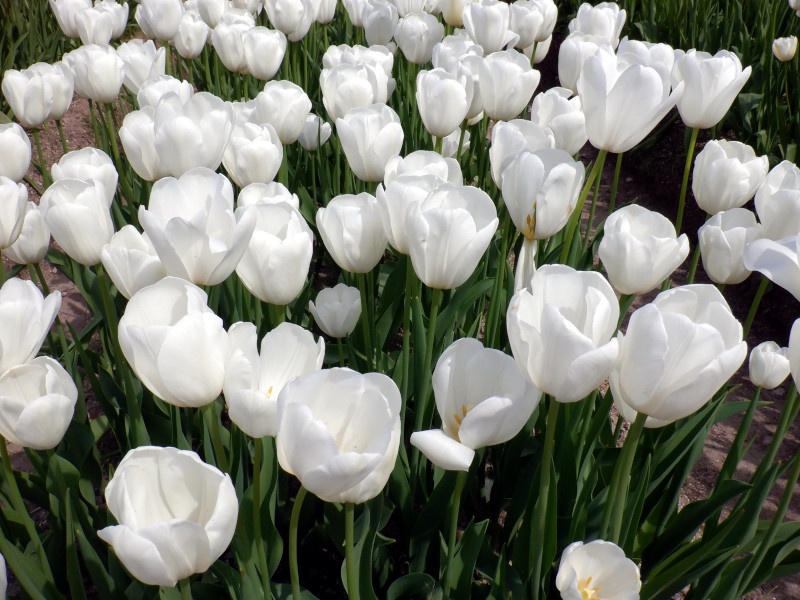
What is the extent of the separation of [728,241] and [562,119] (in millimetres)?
540

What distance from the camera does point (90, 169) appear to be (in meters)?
1.49

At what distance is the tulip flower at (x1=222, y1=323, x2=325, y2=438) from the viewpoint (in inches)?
34.9

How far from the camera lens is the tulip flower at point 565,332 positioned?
83 centimetres

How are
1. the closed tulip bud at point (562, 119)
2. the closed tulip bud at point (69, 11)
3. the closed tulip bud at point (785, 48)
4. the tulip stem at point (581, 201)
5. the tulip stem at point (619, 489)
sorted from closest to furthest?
the tulip stem at point (619, 489), the tulip stem at point (581, 201), the closed tulip bud at point (562, 119), the closed tulip bud at point (69, 11), the closed tulip bud at point (785, 48)

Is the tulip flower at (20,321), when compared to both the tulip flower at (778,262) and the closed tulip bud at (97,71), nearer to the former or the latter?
the tulip flower at (778,262)

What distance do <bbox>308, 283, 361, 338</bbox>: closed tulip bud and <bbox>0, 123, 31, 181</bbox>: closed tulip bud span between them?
763 mm

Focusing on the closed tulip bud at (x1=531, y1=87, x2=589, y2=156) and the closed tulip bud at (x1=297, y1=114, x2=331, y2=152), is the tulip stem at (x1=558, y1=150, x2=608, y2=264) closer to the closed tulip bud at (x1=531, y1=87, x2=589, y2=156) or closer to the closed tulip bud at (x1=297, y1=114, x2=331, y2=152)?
the closed tulip bud at (x1=531, y1=87, x2=589, y2=156)

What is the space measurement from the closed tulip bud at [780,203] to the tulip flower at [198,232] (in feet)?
3.05

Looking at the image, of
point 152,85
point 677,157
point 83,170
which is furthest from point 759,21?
point 83,170

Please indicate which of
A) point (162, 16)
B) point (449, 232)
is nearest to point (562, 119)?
point (449, 232)

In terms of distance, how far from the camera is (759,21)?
3738 millimetres

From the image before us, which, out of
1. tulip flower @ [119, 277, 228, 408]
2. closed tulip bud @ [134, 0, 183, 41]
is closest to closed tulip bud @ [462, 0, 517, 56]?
closed tulip bud @ [134, 0, 183, 41]

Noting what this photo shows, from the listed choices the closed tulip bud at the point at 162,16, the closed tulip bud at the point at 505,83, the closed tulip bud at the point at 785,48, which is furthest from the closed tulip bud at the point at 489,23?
the closed tulip bud at the point at 785,48

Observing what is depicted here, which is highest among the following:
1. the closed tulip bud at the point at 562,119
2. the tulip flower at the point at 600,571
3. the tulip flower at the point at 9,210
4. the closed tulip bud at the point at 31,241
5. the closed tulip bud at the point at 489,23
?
the closed tulip bud at the point at 489,23
